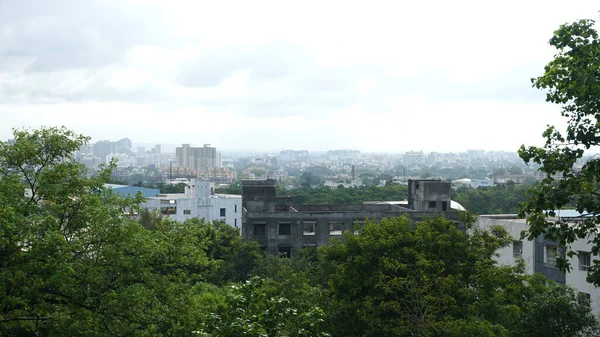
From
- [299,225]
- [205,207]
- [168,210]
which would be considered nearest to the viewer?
[299,225]

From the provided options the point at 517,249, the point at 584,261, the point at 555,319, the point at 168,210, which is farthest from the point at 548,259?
the point at 168,210

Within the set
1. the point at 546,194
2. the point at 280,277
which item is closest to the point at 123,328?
the point at 546,194

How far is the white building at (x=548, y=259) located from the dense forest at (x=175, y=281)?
22.1 feet

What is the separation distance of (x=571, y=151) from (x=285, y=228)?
1207 inches

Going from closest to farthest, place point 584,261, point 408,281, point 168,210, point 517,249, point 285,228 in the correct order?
Result: point 408,281 < point 584,261 < point 517,249 < point 285,228 < point 168,210

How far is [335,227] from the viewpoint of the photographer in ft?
144

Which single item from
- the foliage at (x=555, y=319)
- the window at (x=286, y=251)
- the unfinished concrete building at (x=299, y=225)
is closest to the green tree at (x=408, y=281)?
the foliage at (x=555, y=319)

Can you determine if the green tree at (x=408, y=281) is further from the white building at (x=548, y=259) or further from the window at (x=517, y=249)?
the window at (x=517, y=249)

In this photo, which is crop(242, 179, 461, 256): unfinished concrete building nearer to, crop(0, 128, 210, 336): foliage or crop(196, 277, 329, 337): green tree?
crop(0, 128, 210, 336): foliage

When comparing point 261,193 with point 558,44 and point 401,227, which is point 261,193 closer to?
point 401,227

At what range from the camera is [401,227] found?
78.9ft

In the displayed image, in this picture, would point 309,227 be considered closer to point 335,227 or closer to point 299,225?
point 335,227

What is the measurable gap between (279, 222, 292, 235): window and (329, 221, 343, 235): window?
2516mm

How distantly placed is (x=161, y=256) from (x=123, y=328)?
232 cm
